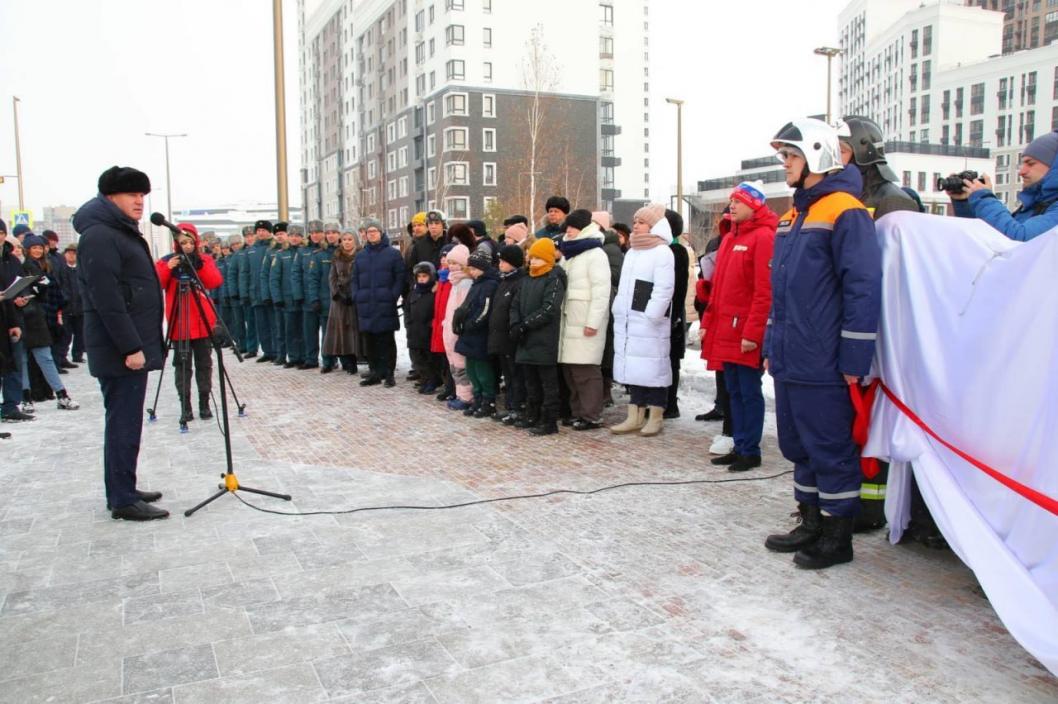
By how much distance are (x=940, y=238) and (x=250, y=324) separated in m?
13.9

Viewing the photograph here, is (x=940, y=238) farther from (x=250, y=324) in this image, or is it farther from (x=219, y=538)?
(x=250, y=324)

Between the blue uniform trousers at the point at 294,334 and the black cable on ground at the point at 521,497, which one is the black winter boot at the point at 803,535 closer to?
the black cable on ground at the point at 521,497

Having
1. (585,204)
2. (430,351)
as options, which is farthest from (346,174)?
(430,351)

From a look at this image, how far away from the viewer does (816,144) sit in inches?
191

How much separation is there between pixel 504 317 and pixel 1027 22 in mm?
133509

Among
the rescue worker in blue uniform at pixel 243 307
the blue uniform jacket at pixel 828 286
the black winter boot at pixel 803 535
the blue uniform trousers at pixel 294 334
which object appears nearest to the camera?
the blue uniform jacket at pixel 828 286

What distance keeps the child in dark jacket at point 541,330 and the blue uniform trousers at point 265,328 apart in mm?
7628

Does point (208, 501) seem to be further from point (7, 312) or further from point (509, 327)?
point (7, 312)

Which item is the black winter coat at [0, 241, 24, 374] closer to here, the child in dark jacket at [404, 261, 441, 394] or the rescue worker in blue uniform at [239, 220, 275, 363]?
the child in dark jacket at [404, 261, 441, 394]

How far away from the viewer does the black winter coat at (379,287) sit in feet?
39.2

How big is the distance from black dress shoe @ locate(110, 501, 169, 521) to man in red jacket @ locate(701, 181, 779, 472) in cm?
427

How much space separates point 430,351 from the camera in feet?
37.4

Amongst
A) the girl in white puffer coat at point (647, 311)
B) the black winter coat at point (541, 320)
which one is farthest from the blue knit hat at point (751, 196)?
the black winter coat at point (541, 320)

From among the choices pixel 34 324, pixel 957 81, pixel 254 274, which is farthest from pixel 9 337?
pixel 957 81
